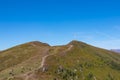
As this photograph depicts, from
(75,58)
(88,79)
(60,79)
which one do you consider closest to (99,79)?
(88,79)

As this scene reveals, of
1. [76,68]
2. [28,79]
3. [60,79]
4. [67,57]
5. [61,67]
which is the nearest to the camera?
[28,79]

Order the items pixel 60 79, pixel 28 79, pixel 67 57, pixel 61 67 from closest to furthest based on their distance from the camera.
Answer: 1. pixel 28 79
2. pixel 60 79
3. pixel 61 67
4. pixel 67 57

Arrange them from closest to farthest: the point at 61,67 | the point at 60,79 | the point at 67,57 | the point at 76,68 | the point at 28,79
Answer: the point at 28,79 < the point at 60,79 < the point at 61,67 < the point at 76,68 < the point at 67,57

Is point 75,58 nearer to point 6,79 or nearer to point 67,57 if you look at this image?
point 67,57

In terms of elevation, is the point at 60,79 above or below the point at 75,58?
below

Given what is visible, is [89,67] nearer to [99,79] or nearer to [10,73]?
[99,79]

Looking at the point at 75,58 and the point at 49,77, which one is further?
the point at 75,58

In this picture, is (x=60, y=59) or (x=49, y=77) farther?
(x=60, y=59)

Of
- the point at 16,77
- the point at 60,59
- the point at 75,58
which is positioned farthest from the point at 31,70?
the point at 75,58

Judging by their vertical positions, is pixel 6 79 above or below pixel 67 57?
below
